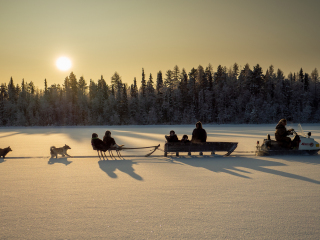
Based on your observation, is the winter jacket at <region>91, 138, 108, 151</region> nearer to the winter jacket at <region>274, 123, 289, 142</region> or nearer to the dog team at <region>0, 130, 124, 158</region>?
the dog team at <region>0, 130, 124, 158</region>

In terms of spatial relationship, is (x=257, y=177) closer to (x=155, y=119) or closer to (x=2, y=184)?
(x=2, y=184)

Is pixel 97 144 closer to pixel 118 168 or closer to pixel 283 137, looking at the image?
pixel 118 168

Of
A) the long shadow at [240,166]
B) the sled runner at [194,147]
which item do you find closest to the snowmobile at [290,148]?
the long shadow at [240,166]

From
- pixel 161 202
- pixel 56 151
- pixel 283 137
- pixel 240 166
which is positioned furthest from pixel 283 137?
pixel 56 151

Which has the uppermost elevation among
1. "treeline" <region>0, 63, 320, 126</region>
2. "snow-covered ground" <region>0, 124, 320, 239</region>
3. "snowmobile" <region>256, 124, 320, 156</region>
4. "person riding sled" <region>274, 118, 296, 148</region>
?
"treeline" <region>0, 63, 320, 126</region>

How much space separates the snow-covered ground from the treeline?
60.9 m

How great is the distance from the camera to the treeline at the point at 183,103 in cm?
7094

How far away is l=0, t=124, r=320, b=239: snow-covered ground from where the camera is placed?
11.6 feet

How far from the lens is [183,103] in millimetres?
76812

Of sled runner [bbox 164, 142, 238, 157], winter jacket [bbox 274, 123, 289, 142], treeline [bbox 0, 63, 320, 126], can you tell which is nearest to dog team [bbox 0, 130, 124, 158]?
sled runner [bbox 164, 142, 238, 157]

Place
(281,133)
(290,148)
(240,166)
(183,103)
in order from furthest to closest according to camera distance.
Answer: (183,103) → (290,148) → (281,133) → (240,166)

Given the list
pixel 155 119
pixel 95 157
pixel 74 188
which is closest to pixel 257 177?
pixel 74 188

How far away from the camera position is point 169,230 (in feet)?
11.7

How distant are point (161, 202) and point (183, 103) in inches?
2873
